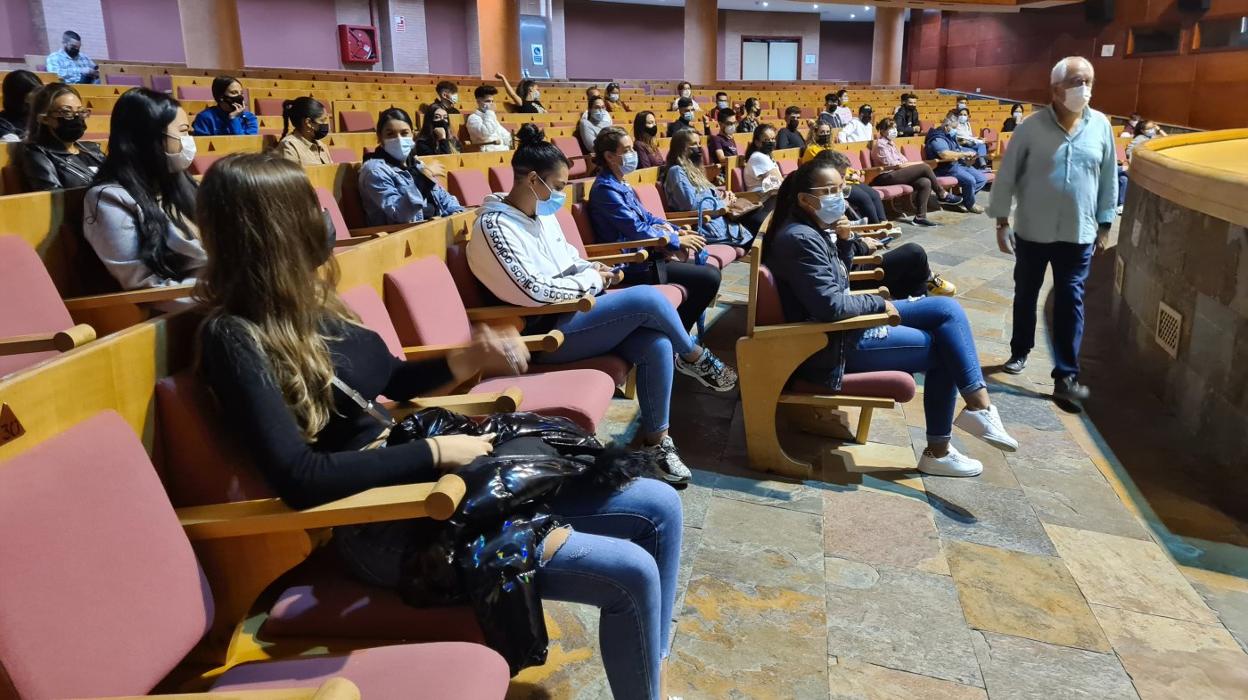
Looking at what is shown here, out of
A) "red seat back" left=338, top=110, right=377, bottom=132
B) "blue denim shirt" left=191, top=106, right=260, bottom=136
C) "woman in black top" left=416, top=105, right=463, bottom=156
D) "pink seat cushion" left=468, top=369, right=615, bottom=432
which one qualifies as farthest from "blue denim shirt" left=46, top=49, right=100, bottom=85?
"pink seat cushion" left=468, top=369, right=615, bottom=432

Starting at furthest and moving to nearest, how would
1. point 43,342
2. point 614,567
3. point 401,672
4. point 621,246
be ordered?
point 621,246
point 43,342
point 614,567
point 401,672

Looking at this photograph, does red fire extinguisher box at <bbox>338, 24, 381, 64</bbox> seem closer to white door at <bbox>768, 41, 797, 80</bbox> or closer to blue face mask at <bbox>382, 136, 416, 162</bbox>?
white door at <bbox>768, 41, 797, 80</bbox>

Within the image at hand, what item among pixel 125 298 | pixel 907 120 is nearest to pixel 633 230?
pixel 125 298

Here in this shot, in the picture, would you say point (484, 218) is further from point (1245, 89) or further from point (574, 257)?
point (1245, 89)

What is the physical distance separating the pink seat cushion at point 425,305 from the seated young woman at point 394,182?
1469 millimetres

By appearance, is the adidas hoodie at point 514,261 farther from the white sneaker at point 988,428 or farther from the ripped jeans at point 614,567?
the white sneaker at point 988,428

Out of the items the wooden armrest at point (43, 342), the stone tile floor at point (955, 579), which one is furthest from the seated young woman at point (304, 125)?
the wooden armrest at point (43, 342)

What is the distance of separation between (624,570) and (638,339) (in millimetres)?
1233

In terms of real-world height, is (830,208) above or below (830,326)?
above

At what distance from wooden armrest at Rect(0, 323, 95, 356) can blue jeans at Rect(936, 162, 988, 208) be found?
7.72m

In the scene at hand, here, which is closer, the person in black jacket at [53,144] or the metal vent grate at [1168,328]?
the person in black jacket at [53,144]

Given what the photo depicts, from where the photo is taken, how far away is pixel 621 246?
346 centimetres

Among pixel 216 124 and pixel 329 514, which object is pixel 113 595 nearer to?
pixel 329 514

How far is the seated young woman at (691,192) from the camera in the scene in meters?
4.57
